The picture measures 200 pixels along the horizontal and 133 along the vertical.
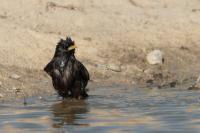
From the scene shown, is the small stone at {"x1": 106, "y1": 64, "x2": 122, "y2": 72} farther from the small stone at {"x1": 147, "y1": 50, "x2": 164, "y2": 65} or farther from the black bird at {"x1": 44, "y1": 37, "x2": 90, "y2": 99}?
the black bird at {"x1": 44, "y1": 37, "x2": 90, "y2": 99}

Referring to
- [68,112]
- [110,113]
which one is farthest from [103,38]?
[110,113]

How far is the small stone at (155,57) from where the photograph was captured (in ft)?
53.1

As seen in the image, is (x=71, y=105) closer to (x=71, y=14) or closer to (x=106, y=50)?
(x=106, y=50)

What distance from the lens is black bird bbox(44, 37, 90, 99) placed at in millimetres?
12984

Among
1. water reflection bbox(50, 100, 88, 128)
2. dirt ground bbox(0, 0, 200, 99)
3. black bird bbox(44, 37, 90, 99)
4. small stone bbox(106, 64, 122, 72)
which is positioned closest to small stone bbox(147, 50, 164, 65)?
dirt ground bbox(0, 0, 200, 99)

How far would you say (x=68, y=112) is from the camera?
37.7 feet

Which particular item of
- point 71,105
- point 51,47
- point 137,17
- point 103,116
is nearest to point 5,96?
point 71,105

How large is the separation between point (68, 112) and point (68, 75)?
163 cm

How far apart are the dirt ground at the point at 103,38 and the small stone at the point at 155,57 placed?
11 cm

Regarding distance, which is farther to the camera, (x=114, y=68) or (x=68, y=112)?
(x=114, y=68)

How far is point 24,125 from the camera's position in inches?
401

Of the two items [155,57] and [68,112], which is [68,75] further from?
[155,57]

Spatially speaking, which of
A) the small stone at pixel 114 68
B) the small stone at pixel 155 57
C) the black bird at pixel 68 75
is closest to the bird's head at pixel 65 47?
the black bird at pixel 68 75

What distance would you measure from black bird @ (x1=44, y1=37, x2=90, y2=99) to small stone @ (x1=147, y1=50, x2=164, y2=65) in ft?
10.8
